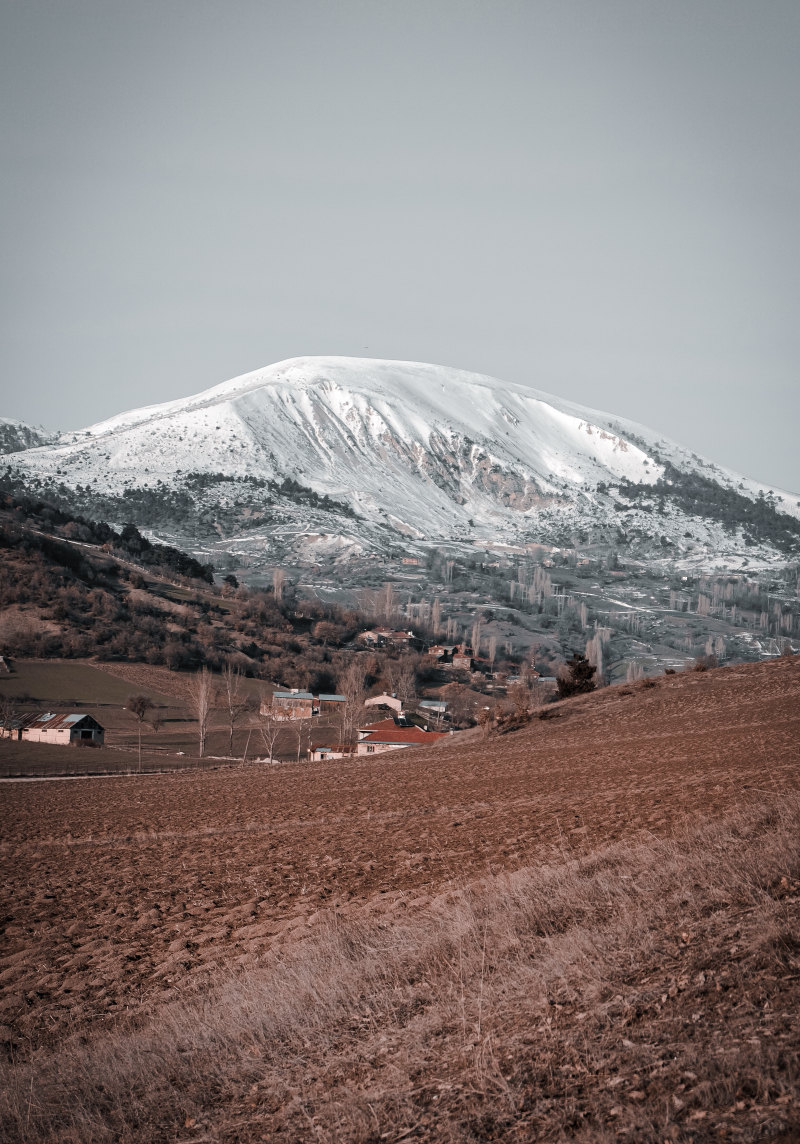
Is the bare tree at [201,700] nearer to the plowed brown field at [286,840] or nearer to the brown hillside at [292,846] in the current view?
the plowed brown field at [286,840]

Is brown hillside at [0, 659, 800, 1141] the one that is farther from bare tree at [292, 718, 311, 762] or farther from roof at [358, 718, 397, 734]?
roof at [358, 718, 397, 734]

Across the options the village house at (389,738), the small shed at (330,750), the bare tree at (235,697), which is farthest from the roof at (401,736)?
the bare tree at (235,697)

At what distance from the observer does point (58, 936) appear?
465 inches

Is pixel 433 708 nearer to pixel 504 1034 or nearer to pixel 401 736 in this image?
pixel 401 736

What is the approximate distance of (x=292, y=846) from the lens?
1691 cm

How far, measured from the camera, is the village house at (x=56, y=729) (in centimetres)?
6556

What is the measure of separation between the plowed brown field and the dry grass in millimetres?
2115

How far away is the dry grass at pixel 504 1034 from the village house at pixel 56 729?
62166 mm

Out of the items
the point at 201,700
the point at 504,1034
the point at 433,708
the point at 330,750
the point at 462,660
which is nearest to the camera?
the point at 504,1034

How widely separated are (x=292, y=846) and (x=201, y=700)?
50.2 metres

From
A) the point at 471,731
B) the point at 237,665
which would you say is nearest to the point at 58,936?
the point at 471,731

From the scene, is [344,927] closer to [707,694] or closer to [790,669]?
[707,694]

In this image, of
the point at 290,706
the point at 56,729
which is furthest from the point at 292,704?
the point at 56,729

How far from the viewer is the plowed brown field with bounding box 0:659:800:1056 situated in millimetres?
10281
